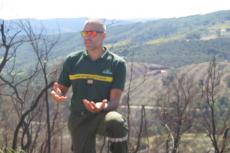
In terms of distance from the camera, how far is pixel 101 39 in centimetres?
434

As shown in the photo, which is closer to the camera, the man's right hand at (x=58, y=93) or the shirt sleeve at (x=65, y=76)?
the man's right hand at (x=58, y=93)

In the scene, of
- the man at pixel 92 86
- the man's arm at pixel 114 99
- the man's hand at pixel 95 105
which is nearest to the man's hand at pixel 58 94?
the man at pixel 92 86

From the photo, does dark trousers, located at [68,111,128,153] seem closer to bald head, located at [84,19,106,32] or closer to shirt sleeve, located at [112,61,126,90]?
shirt sleeve, located at [112,61,126,90]

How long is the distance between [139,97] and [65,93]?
10443 centimetres

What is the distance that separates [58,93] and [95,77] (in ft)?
1.22

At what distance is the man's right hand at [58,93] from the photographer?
14.0ft

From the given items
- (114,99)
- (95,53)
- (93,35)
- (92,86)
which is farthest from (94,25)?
(114,99)

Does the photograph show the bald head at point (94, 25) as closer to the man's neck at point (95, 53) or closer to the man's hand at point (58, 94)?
the man's neck at point (95, 53)

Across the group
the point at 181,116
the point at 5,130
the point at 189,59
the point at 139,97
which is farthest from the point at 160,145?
the point at 189,59

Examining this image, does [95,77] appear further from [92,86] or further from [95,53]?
[95,53]

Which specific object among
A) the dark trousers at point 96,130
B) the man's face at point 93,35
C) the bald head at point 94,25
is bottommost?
the dark trousers at point 96,130

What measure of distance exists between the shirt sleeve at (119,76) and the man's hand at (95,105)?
0.26m

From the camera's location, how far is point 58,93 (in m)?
4.35

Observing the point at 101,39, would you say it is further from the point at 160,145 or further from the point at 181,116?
the point at 160,145
